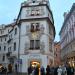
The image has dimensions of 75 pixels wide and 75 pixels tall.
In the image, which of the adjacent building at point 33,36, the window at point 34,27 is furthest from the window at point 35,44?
the window at point 34,27

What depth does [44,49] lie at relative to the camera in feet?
160

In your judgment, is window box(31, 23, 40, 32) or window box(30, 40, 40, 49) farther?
window box(31, 23, 40, 32)

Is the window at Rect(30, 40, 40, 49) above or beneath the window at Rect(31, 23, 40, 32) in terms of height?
beneath

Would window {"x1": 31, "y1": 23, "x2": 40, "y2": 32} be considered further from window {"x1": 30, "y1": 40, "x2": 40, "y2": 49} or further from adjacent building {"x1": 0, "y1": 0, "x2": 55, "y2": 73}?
window {"x1": 30, "y1": 40, "x2": 40, "y2": 49}

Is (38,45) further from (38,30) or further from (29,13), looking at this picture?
(29,13)

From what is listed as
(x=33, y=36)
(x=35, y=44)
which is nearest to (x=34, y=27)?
(x=33, y=36)

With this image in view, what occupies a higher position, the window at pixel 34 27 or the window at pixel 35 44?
the window at pixel 34 27

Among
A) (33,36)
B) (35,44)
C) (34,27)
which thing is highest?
(34,27)

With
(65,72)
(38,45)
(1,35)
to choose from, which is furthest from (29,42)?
(1,35)

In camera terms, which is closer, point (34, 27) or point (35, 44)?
point (35, 44)

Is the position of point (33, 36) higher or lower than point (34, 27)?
lower

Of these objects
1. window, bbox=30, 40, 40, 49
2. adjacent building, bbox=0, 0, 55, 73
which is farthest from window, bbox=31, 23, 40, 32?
window, bbox=30, 40, 40, 49

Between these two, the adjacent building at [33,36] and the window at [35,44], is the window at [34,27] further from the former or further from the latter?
the window at [35,44]

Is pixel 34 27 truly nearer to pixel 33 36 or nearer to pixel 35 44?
pixel 33 36
